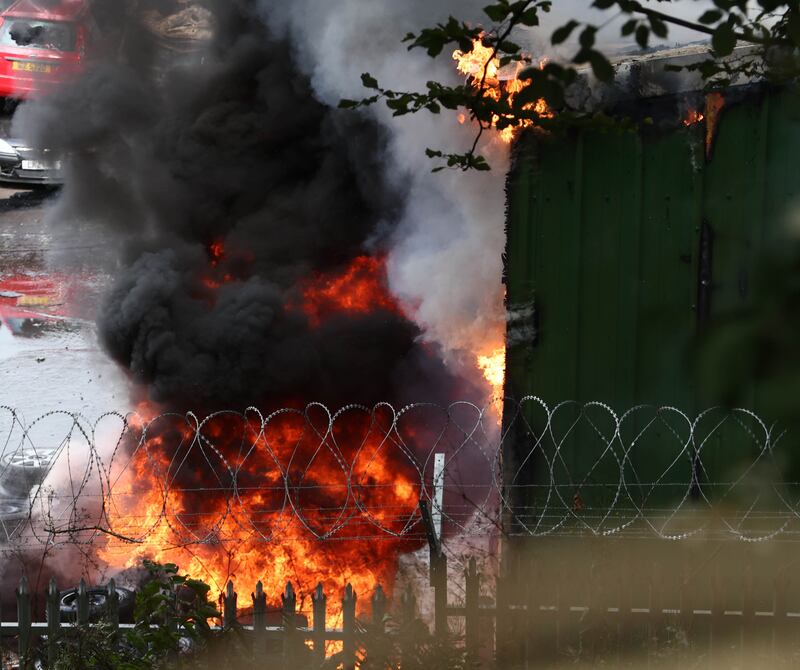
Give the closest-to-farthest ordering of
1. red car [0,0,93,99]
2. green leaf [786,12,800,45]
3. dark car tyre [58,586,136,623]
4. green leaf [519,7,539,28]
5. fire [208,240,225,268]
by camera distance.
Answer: green leaf [786,12,800,45] < green leaf [519,7,539,28] < dark car tyre [58,586,136,623] < fire [208,240,225,268] < red car [0,0,93,99]

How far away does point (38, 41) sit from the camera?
546 inches

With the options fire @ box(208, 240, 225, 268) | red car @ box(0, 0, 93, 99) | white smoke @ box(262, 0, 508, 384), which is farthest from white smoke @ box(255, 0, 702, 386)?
red car @ box(0, 0, 93, 99)

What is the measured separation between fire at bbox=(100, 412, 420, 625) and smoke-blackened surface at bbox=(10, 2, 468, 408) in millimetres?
405

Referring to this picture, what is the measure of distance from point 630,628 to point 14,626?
3.27 m

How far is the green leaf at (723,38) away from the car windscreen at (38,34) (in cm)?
1205

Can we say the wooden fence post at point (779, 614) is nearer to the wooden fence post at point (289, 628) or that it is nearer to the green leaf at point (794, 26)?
the wooden fence post at point (289, 628)

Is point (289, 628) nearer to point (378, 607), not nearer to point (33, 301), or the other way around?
point (378, 607)

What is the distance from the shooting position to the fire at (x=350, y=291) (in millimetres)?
8820

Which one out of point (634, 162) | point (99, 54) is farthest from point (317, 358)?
point (99, 54)

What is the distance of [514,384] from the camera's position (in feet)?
22.1

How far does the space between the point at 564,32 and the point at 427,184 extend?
578cm

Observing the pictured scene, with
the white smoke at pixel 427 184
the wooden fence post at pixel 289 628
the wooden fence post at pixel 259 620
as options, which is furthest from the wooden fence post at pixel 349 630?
the white smoke at pixel 427 184

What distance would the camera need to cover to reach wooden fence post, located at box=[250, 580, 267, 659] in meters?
4.95

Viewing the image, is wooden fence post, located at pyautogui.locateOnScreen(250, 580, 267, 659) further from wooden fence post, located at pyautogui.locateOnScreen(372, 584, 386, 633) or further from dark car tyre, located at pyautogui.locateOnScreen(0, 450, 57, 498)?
Result: dark car tyre, located at pyautogui.locateOnScreen(0, 450, 57, 498)
